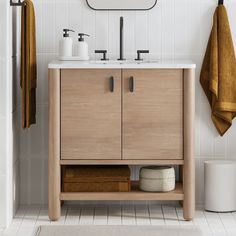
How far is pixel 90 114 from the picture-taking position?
14.6ft

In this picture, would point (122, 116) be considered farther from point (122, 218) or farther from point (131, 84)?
point (122, 218)

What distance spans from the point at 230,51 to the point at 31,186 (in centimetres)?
158

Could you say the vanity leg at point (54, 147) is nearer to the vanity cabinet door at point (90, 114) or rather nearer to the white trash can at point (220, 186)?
the vanity cabinet door at point (90, 114)

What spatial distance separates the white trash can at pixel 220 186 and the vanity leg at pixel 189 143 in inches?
10.4

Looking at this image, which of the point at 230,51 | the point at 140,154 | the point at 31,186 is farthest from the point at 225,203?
the point at 31,186

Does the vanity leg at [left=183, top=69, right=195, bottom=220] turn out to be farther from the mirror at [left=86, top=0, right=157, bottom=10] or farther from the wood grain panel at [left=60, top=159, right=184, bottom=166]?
the mirror at [left=86, top=0, right=157, bottom=10]

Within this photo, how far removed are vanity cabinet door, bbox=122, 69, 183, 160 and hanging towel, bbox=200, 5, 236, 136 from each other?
38cm

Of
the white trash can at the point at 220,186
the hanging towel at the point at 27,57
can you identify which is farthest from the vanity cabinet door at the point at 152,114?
the hanging towel at the point at 27,57

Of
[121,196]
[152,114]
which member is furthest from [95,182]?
[152,114]

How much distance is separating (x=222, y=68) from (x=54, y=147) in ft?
3.91

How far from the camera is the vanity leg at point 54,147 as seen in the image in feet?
14.5
